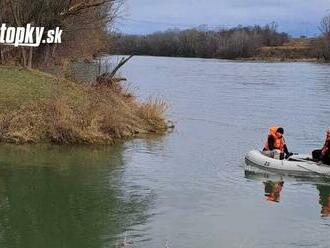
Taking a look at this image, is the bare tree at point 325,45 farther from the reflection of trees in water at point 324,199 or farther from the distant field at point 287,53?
the reflection of trees in water at point 324,199

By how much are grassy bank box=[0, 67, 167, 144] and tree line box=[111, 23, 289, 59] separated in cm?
9684

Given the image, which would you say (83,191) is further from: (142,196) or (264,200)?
(264,200)

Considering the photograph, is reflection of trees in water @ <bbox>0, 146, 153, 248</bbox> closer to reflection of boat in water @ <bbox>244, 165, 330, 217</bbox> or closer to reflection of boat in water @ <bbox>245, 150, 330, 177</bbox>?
reflection of boat in water @ <bbox>244, 165, 330, 217</bbox>

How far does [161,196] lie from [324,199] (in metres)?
A: 3.70

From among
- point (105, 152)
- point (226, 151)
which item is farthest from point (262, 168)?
point (105, 152)

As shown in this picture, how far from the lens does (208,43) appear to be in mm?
135625

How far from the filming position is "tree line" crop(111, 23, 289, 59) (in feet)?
412

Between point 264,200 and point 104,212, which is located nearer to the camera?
point 104,212

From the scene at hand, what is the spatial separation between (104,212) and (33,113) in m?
7.98

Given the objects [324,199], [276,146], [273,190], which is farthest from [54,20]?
[324,199]

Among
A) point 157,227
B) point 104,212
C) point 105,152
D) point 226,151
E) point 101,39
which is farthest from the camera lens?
point 101,39

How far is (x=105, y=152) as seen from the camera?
18.0 meters

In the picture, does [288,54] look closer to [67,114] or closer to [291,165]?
[67,114]

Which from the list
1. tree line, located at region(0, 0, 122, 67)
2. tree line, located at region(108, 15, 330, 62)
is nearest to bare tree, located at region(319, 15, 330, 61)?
tree line, located at region(108, 15, 330, 62)
